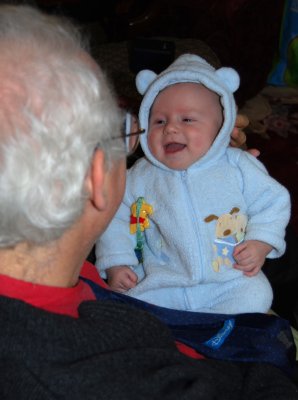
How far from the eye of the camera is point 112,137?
2.97 ft

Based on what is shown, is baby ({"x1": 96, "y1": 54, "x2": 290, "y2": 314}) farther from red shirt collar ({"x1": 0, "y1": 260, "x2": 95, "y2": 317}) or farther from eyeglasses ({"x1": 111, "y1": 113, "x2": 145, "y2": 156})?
red shirt collar ({"x1": 0, "y1": 260, "x2": 95, "y2": 317})

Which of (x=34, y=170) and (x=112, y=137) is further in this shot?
(x=112, y=137)

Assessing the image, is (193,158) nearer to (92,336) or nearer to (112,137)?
(112,137)

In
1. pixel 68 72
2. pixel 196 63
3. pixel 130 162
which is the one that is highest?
pixel 68 72

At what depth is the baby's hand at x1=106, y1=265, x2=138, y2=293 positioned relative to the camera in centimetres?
144

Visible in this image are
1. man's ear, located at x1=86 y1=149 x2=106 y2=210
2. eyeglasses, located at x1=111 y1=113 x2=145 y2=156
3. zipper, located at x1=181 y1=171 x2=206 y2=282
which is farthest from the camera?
zipper, located at x1=181 y1=171 x2=206 y2=282

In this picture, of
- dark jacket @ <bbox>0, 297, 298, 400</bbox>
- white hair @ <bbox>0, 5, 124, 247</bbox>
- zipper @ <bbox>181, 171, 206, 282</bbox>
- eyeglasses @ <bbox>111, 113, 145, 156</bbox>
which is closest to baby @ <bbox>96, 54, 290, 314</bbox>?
zipper @ <bbox>181, 171, 206, 282</bbox>

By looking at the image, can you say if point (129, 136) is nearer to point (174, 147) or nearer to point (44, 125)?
point (44, 125)

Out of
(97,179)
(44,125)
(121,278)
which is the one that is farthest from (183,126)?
(44,125)

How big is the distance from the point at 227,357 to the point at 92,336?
1.51 feet

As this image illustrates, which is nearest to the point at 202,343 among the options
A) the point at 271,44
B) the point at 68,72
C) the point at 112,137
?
the point at 112,137

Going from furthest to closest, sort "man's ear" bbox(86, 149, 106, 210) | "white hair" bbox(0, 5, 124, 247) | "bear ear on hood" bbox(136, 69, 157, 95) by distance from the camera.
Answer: "bear ear on hood" bbox(136, 69, 157, 95), "man's ear" bbox(86, 149, 106, 210), "white hair" bbox(0, 5, 124, 247)

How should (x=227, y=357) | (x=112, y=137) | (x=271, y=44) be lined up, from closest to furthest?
(x=112, y=137) < (x=227, y=357) < (x=271, y=44)

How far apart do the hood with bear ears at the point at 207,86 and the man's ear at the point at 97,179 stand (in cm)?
55
